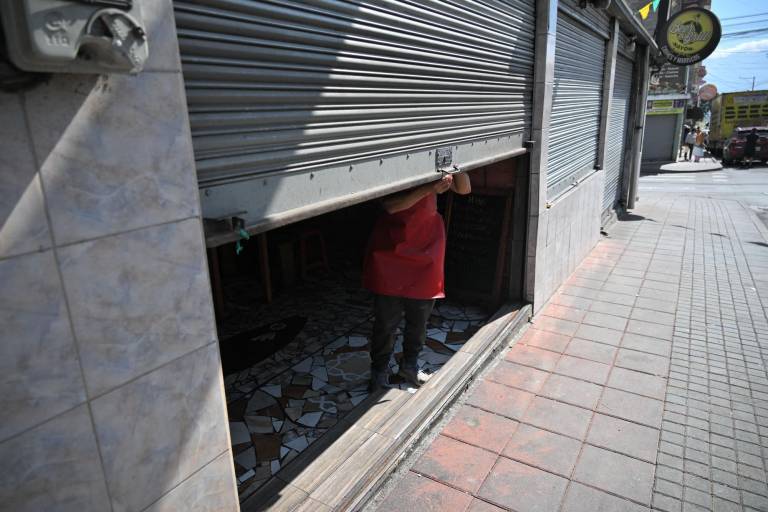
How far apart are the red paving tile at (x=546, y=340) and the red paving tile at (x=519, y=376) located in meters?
0.53

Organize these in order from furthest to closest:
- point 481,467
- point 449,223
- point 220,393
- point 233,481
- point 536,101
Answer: point 449,223 → point 536,101 → point 481,467 → point 233,481 → point 220,393

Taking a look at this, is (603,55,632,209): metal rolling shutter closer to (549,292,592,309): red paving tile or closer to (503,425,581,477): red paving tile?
(549,292,592,309): red paving tile

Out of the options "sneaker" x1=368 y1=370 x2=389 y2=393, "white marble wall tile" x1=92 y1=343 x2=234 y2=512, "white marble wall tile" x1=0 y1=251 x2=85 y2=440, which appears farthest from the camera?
"sneaker" x1=368 y1=370 x2=389 y2=393

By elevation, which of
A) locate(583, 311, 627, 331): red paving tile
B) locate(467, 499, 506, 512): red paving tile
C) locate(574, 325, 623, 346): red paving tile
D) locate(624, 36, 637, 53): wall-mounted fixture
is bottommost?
locate(583, 311, 627, 331): red paving tile

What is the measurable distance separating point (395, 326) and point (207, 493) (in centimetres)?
221

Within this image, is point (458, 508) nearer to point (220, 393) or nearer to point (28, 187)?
point (220, 393)

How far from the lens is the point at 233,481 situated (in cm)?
216

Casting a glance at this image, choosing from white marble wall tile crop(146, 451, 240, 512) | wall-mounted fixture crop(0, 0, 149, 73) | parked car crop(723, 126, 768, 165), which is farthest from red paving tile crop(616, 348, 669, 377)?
parked car crop(723, 126, 768, 165)

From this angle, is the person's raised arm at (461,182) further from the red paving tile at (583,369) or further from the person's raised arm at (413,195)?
the red paving tile at (583,369)

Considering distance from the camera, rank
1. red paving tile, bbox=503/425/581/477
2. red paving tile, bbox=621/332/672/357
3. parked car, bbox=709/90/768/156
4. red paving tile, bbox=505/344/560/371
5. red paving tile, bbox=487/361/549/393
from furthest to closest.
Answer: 1. parked car, bbox=709/90/768/156
2. red paving tile, bbox=621/332/672/357
3. red paving tile, bbox=505/344/560/371
4. red paving tile, bbox=487/361/549/393
5. red paving tile, bbox=503/425/581/477

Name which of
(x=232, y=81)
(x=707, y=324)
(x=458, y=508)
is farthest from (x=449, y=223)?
(x=232, y=81)

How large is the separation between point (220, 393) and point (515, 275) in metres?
4.33

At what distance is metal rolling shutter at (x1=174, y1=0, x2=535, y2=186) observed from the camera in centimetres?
195

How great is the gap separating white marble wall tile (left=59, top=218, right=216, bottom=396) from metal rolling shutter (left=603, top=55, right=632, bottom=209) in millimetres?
9488
